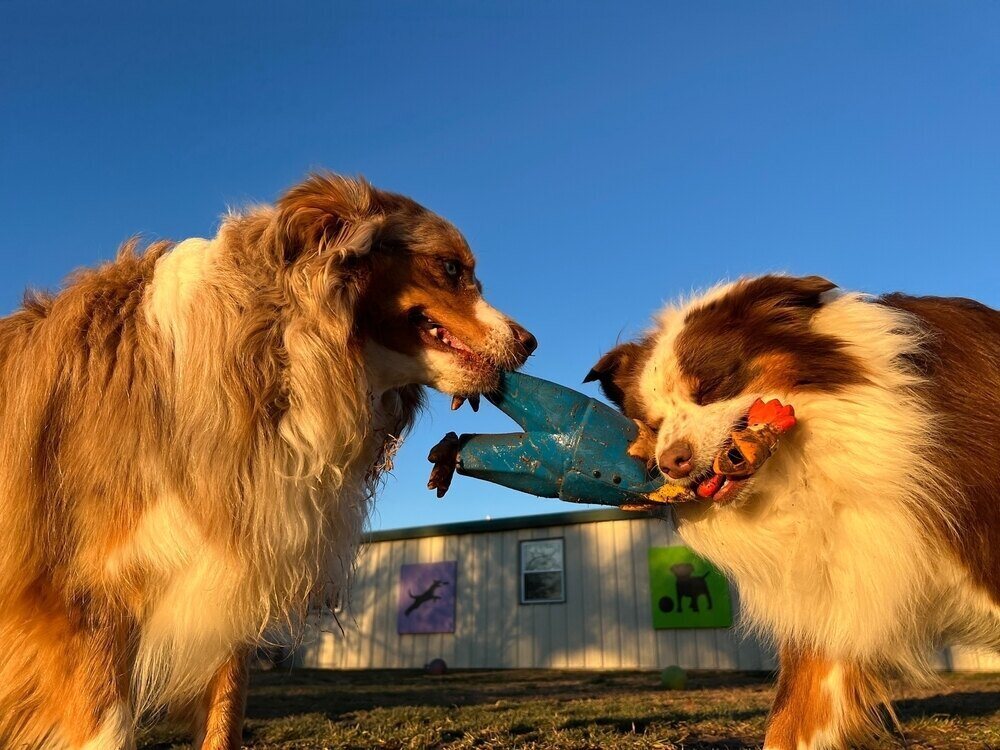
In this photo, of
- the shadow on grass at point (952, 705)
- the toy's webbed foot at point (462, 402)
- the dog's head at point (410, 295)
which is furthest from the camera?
the shadow on grass at point (952, 705)

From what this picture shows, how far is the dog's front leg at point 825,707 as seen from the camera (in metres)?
3.63

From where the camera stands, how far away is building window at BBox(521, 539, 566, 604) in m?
18.3

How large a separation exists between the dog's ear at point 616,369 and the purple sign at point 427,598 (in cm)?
1619

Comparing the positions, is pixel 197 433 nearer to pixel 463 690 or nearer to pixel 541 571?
pixel 463 690

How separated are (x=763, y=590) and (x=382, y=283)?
7.55 feet

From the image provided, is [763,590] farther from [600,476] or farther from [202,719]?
[202,719]

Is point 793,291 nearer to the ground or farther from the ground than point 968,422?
farther from the ground

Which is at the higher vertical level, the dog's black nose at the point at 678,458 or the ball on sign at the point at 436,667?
the dog's black nose at the point at 678,458

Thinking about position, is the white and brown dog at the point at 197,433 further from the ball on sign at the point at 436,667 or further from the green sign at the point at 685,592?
the ball on sign at the point at 436,667

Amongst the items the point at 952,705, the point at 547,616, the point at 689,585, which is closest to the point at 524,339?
the point at 952,705

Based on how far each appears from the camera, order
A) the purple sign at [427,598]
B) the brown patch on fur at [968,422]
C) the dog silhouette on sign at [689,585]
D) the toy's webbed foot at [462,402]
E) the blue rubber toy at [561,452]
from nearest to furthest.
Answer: the brown patch on fur at [968,422] < the toy's webbed foot at [462,402] < the blue rubber toy at [561,452] < the dog silhouette on sign at [689,585] < the purple sign at [427,598]

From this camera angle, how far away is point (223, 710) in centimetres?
354

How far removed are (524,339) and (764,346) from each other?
112cm

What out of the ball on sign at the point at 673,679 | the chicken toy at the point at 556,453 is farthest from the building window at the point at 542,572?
the chicken toy at the point at 556,453
